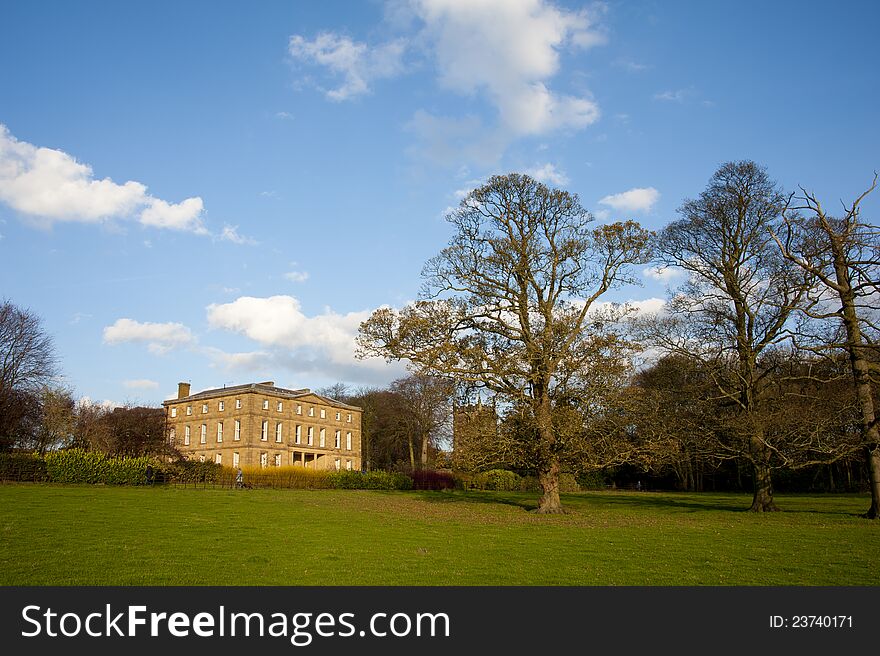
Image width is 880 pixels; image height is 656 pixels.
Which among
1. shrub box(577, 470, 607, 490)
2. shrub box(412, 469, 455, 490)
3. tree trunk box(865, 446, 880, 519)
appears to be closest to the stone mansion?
shrub box(412, 469, 455, 490)

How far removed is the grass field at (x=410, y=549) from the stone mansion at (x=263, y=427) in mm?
44738

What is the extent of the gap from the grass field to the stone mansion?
147ft

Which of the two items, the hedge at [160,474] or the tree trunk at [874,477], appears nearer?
the tree trunk at [874,477]

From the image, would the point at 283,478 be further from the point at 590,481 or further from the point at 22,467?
the point at 590,481

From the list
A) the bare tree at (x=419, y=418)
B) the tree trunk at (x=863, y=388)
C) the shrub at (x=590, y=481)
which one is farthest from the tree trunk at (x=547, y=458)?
the shrub at (x=590, y=481)

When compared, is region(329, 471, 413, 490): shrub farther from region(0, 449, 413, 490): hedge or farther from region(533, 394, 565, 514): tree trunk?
region(533, 394, 565, 514): tree trunk

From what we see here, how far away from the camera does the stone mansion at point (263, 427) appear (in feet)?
224

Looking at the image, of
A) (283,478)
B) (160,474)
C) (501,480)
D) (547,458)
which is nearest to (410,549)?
(547,458)

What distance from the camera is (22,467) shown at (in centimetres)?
3828

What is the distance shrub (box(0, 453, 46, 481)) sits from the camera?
37.5 metres

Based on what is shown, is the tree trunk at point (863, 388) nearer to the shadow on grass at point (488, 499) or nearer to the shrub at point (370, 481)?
the shadow on grass at point (488, 499)
